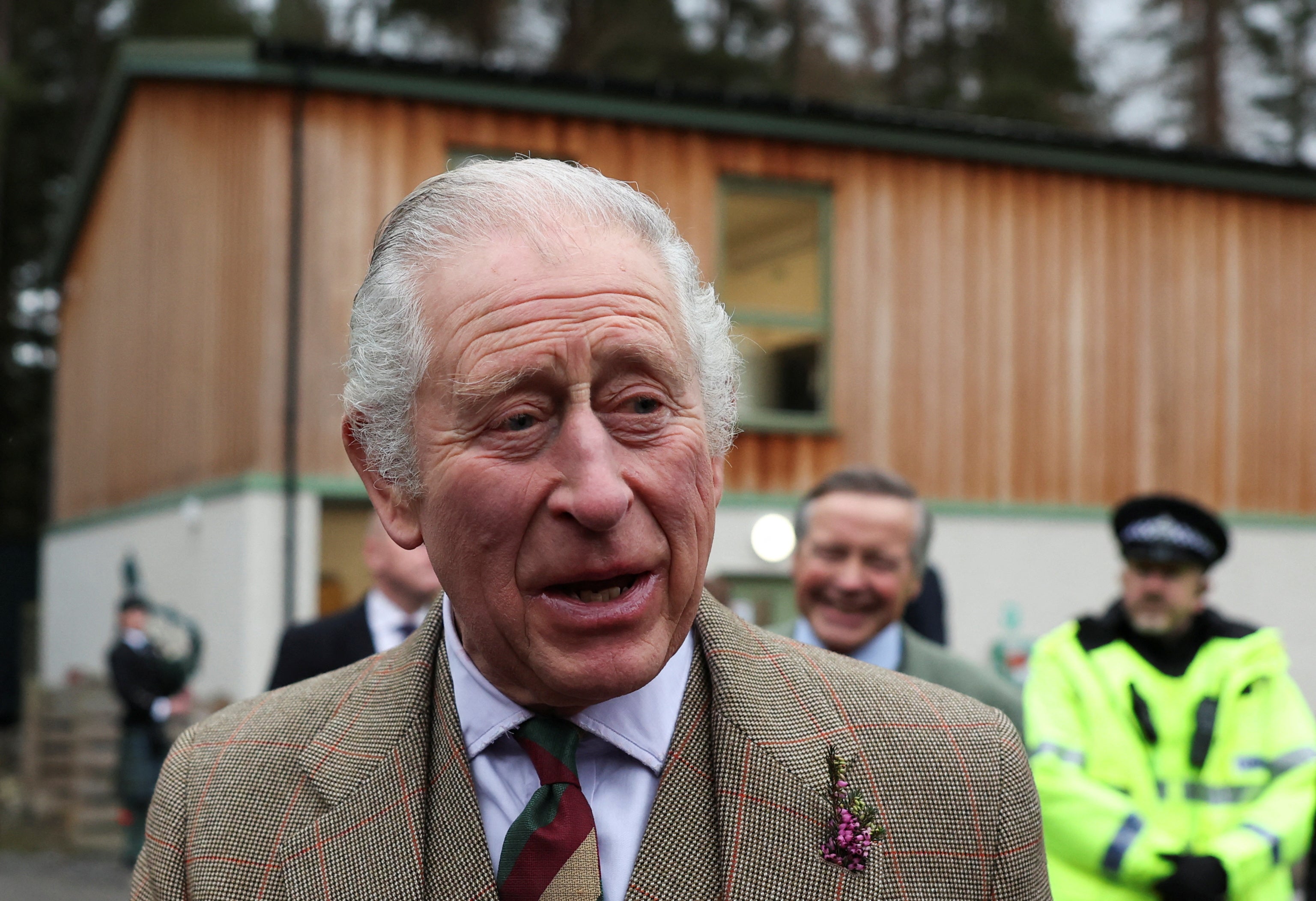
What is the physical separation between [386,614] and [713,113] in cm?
757

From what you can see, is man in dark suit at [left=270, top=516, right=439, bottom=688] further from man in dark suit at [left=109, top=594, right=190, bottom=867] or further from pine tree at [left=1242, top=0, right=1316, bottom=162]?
pine tree at [left=1242, top=0, right=1316, bottom=162]

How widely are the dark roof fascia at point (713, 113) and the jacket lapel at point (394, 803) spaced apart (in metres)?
9.10

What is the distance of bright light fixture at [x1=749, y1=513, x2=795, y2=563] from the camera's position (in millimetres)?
11180

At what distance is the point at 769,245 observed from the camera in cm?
1164

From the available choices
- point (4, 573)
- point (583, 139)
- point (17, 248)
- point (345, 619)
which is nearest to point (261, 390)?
point (583, 139)

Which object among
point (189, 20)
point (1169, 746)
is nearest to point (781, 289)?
→ point (1169, 746)

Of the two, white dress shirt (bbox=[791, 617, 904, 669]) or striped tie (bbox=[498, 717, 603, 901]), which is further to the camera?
white dress shirt (bbox=[791, 617, 904, 669])

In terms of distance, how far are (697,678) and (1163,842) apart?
89.2 inches

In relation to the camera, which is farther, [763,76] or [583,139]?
[763,76]

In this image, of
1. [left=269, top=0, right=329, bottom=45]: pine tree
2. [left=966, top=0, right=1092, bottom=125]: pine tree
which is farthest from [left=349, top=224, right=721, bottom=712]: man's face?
[left=269, top=0, right=329, bottom=45]: pine tree

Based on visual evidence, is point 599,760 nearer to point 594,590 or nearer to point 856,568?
point 594,590

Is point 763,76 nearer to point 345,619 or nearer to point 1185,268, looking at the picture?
point 1185,268

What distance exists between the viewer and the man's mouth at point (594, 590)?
1.69 metres

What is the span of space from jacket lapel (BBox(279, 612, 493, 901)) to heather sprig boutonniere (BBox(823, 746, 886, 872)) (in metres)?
0.46
